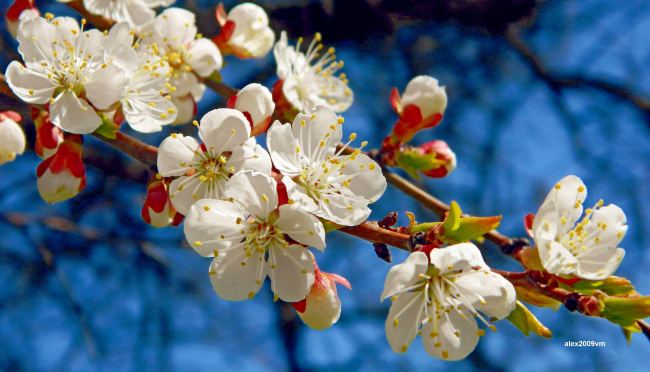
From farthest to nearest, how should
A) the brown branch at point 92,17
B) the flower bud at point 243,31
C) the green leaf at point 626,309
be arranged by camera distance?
the flower bud at point 243,31 < the brown branch at point 92,17 < the green leaf at point 626,309

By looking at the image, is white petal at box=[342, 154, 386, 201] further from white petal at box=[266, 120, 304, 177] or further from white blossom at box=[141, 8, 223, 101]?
white blossom at box=[141, 8, 223, 101]

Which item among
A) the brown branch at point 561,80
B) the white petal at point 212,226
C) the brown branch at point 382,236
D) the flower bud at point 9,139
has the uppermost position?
Answer: the brown branch at point 382,236

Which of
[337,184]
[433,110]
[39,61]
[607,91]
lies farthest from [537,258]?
[607,91]

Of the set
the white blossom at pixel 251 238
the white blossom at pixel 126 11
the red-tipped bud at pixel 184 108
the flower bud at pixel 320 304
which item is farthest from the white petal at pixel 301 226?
the white blossom at pixel 126 11

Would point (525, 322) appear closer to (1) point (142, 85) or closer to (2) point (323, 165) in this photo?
(2) point (323, 165)

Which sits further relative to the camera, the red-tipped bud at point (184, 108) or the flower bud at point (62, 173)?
the red-tipped bud at point (184, 108)

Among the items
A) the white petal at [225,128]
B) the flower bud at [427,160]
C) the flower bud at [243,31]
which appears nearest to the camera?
the white petal at [225,128]

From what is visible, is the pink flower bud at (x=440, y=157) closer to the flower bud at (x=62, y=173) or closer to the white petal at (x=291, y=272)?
the white petal at (x=291, y=272)
